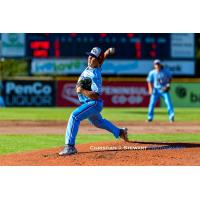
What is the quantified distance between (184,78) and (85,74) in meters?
23.7

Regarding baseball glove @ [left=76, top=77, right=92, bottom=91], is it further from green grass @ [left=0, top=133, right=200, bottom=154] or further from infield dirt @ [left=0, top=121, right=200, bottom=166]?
green grass @ [left=0, top=133, right=200, bottom=154]

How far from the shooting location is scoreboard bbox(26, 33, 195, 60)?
27.8m

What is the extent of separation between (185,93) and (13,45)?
362 inches

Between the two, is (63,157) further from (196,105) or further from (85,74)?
(196,105)

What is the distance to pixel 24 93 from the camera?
29172 millimetres

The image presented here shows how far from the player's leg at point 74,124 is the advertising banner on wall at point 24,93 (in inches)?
837

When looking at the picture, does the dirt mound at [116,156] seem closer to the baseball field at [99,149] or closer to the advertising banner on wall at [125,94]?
the baseball field at [99,149]

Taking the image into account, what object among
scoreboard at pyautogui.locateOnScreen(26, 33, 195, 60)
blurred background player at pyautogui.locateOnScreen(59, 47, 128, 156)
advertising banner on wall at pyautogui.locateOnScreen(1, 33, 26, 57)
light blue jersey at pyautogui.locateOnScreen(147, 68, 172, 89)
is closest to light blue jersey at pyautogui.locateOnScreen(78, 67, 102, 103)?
blurred background player at pyautogui.locateOnScreen(59, 47, 128, 156)

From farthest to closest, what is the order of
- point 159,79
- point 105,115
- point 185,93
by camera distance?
point 185,93, point 105,115, point 159,79

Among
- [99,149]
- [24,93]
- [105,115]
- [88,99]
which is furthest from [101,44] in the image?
[88,99]

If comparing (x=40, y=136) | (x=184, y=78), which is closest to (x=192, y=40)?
(x=184, y=78)

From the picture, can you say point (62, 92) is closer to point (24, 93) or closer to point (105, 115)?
point (24, 93)

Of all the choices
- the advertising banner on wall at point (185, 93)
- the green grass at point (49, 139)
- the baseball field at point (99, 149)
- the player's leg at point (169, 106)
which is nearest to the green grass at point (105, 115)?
the player's leg at point (169, 106)

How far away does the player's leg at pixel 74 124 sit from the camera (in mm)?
8008
